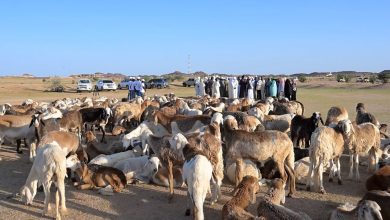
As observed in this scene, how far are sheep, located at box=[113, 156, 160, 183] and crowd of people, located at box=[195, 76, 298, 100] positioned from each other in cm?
1651

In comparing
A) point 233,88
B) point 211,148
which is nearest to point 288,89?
point 233,88

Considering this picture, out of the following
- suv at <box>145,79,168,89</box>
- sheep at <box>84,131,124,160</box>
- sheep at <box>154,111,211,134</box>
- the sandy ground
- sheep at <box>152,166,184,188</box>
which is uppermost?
sheep at <box>154,111,211,134</box>

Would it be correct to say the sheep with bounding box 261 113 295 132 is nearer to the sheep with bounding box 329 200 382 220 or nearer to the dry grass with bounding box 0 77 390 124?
the sheep with bounding box 329 200 382 220

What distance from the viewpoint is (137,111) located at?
17.3 meters

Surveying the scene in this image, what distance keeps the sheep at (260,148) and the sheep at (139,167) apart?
5.99 ft

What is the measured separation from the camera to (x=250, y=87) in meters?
Answer: 26.7

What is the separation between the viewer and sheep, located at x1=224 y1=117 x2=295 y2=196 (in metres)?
8.69

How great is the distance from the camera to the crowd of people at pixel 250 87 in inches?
1027

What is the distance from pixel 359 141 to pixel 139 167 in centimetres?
519

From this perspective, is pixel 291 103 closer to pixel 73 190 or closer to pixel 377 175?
pixel 377 175

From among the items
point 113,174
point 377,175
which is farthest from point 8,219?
point 377,175

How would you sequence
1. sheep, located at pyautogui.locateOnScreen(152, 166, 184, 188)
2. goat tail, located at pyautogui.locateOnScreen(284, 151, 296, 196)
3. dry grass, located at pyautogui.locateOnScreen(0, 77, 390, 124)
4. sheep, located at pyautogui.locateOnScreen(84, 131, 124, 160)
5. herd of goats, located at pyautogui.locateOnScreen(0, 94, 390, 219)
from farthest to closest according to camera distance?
dry grass, located at pyautogui.locateOnScreen(0, 77, 390, 124), sheep, located at pyautogui.locateOnScreen(84, 131, 124, 160), sheep, located at pyautogui.locateOnScreen(152, 166, 184, 188), goat tail, located at pyautogui.locateOnScreen(284, 151, 296, 196), herd of goats, located at pyautogui.locateOnScreen(0, 94, 390, 219)

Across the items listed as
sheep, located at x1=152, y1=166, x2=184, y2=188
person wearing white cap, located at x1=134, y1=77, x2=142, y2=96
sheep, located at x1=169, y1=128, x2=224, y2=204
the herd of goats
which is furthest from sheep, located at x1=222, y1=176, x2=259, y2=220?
person wearing white cap, located at x1=134, y1=77, x2=142, y2=96

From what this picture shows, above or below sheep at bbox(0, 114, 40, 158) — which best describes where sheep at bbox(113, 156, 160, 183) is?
below
